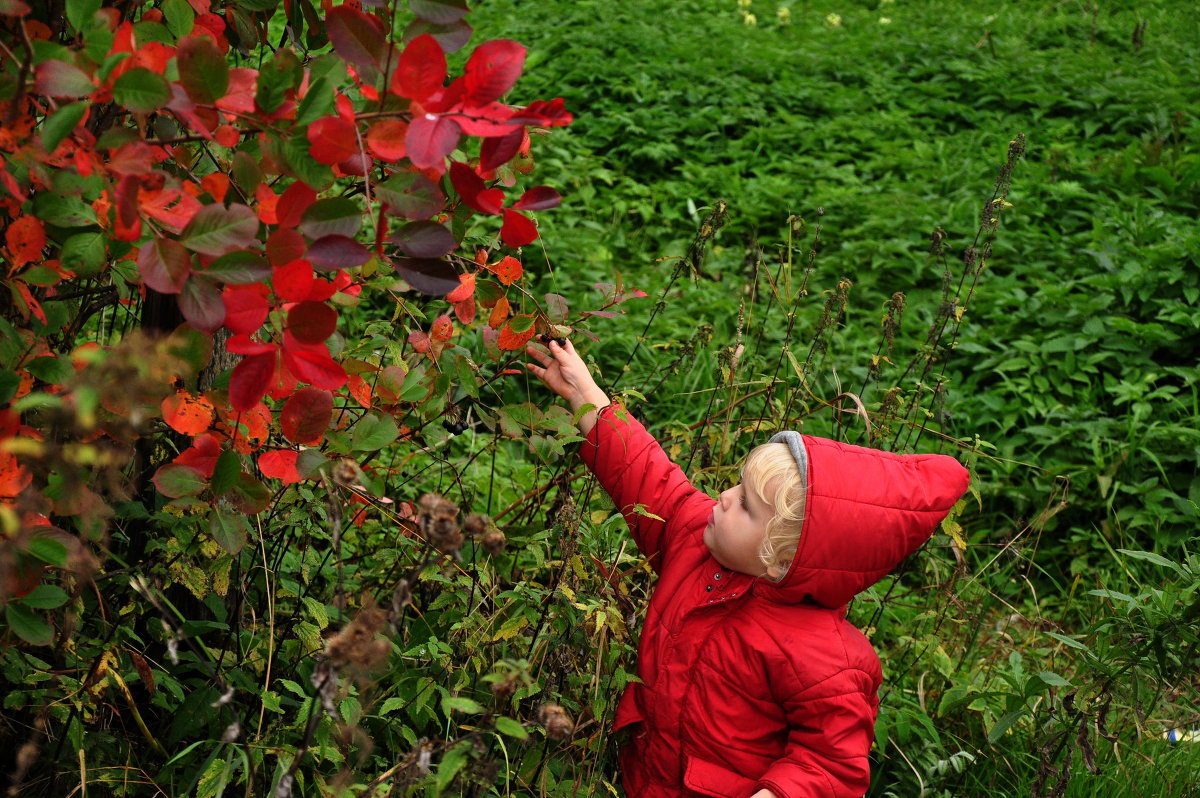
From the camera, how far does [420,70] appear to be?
1.16m

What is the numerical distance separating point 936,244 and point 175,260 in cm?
204

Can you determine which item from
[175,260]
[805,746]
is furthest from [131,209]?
[805,746]

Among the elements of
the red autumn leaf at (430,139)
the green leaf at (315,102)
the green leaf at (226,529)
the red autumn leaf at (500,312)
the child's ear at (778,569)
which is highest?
the red autumn leaf at (430,139)

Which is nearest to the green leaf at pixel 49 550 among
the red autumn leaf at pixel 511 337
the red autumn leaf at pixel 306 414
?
the red autumn leaf at pixel 306 414

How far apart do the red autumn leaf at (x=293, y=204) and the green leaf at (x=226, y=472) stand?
0.36 meters

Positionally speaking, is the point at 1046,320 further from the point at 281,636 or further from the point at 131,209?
the point at 131,209

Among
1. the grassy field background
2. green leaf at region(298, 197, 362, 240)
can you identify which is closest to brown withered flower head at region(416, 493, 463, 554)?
green leaf at region(298, 197, 362, 240)

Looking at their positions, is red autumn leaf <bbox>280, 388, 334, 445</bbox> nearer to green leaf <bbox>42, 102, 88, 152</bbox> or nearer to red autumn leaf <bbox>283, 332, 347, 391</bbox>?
red autumn leaf <bbox>283, 332, 347, 391</bbox>

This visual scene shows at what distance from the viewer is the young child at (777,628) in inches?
73.9

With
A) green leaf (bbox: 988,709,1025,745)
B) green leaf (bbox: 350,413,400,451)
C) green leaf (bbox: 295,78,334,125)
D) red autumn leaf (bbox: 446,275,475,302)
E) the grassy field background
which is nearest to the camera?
green leaf (bbox: 295,78,334,125)

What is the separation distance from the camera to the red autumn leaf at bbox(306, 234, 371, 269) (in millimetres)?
1203

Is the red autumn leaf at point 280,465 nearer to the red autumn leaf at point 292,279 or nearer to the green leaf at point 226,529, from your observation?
the green leaf at point 226,529

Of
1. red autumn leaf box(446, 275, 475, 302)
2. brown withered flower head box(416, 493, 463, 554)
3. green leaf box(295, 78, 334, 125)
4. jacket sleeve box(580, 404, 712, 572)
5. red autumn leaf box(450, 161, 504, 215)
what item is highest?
green leaf box(295, 78, 334, 125)

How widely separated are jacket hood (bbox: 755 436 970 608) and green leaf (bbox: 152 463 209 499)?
103 cm
